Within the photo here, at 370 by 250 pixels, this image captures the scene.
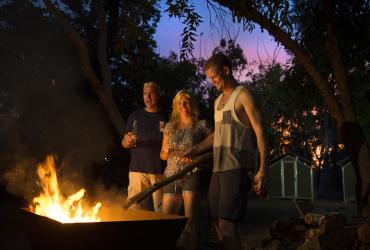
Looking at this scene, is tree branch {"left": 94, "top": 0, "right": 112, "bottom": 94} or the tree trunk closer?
the tree trunk

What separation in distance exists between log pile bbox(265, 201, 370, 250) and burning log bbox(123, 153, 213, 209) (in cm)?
244

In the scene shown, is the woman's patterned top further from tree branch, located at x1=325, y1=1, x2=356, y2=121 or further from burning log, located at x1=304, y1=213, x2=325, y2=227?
tree branch, located at x1=325, y1=1, x2=356, y2=121

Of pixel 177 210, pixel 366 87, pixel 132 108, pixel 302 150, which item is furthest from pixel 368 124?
pixel 302 150

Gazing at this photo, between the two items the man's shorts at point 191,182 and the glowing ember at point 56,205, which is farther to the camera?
the man's shorts at point 191,182

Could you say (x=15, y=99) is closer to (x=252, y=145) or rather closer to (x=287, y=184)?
(x=252, y=145)

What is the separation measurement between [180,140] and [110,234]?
1421 mm

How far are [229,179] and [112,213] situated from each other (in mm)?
1238

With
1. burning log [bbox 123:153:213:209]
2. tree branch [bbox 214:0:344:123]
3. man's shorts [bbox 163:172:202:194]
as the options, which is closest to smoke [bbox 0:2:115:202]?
tree branch [bbox 214:0:344:123]

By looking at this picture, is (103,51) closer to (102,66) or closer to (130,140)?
(102,66)

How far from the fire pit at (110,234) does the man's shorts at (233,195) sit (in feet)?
1.03

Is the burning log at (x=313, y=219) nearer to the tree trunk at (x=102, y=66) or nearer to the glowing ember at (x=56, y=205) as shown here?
the glowing ember at (x=56, y=205)

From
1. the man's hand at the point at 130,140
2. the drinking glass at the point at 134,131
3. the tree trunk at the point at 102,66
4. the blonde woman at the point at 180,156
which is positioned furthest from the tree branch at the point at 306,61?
the tree trunk at the point at 102,66

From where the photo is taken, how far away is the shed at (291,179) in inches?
1015

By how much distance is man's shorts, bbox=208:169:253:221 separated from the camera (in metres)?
3.46
